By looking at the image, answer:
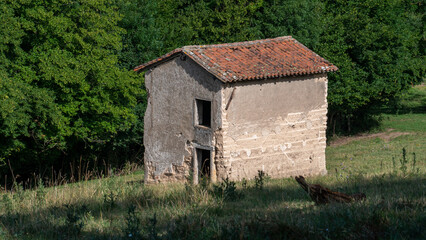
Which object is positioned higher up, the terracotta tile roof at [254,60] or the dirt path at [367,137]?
the terracotta tile roof at [254,60]

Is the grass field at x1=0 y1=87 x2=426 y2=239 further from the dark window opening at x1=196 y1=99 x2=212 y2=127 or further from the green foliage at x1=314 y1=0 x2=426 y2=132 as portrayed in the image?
the green foliage at x1=314 y1=0 x2=426 y2=132

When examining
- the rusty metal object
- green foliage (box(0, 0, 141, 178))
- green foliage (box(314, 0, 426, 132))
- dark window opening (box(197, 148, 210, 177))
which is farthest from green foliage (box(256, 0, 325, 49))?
the rusty metal object

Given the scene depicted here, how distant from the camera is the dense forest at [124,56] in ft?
71.8

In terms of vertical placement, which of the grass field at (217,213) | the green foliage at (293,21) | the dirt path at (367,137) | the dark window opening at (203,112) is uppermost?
the green foliage at (293,21)

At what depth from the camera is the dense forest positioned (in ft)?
71.8

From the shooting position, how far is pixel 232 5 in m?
30.0

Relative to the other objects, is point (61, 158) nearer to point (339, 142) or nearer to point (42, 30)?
point (42, 30)

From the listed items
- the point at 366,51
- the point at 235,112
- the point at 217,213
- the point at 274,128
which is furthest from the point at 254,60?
the point at 366,51

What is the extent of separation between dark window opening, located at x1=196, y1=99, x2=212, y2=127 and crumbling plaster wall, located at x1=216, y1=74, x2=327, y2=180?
1.20 metres

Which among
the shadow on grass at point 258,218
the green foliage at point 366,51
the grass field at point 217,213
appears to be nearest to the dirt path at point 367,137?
the green foliage at point 366,51

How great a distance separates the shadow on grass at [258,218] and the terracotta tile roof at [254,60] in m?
7.99

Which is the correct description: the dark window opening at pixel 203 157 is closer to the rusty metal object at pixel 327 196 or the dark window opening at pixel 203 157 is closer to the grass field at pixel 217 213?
the grass field at pixel 217 213

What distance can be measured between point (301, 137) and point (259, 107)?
211 centimetres

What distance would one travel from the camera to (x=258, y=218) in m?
6.40
